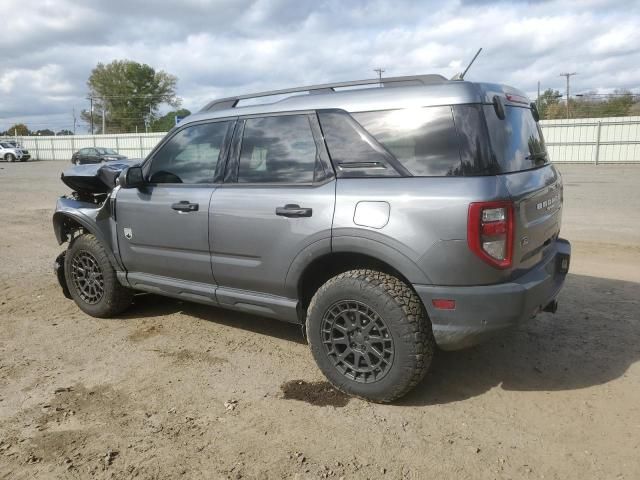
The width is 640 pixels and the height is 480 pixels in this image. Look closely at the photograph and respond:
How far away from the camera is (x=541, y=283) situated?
3.22 meters

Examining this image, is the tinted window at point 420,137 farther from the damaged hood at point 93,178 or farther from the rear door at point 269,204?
the damaged hood at point 93,178

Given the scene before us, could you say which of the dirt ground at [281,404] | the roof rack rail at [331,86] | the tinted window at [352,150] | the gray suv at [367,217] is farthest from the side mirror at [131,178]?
the tinted window at [352,150]

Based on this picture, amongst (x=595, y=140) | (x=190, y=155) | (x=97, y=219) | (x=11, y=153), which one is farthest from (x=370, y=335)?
(x=11, y=153)

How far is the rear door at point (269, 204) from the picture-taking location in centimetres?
344

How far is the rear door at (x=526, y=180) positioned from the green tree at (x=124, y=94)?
7772 cm

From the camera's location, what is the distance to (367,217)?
3166mm

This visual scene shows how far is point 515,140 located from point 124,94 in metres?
81.4

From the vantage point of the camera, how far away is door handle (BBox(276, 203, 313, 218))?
3412 millimetres

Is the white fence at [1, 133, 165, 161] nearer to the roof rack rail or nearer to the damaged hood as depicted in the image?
the damaged hood

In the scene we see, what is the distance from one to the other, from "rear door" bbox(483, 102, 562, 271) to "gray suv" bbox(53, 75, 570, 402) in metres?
0.02

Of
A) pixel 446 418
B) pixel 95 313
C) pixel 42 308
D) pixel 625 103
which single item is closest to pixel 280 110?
pixel 446 418

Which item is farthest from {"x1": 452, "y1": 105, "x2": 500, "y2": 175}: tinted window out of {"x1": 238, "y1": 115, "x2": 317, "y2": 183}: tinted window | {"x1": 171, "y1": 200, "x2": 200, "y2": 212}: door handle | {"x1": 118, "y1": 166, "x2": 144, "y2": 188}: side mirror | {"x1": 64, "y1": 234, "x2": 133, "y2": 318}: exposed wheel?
{"x1": 64, "y1": 234, "x2": 133, "y2": 318}: exposed wheel

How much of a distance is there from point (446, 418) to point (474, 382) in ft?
1.79

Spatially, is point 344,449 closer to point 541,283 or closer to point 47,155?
point 541,283
